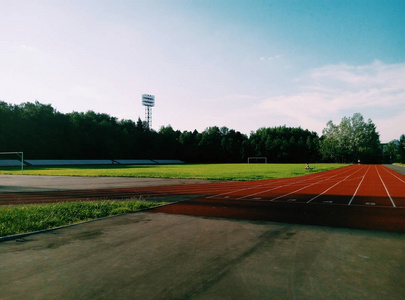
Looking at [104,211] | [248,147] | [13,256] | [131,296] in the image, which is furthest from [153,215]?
[248,147]

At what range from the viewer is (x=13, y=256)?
5367 millimetres

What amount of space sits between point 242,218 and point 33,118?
7372cm

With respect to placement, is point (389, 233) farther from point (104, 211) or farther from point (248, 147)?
point (248, 147)

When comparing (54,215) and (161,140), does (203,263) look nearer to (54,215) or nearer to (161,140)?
(54,215)

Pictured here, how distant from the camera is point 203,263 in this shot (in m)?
4.93

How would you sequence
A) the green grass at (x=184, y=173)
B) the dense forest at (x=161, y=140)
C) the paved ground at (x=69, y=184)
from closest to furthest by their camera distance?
the paved ground at (x=69, y=184) < the green grass at (x=184, y=173) < the dense forest at (x=161, y=140)

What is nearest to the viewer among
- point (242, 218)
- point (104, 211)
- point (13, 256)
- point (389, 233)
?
point (13, 256)

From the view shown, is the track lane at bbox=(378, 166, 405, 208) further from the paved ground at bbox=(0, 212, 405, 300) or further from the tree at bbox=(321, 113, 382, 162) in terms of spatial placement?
the tree at bbox=(321, 113, 382, 162)

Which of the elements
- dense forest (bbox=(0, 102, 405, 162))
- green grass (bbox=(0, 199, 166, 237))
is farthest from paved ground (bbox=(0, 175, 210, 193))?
dense forest (bbox=(0, 102, 405, 162))

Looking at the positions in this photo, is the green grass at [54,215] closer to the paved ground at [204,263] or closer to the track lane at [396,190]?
Answer: the paved ground at [204,263]

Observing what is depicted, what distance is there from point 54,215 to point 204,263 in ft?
19.6

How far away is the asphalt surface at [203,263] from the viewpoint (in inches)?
154

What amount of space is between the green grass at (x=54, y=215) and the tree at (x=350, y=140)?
95635 mm

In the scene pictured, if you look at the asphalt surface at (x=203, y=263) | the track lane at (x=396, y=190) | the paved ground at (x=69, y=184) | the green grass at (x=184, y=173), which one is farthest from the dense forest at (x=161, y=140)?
the track lane at (x=396, y=190)
